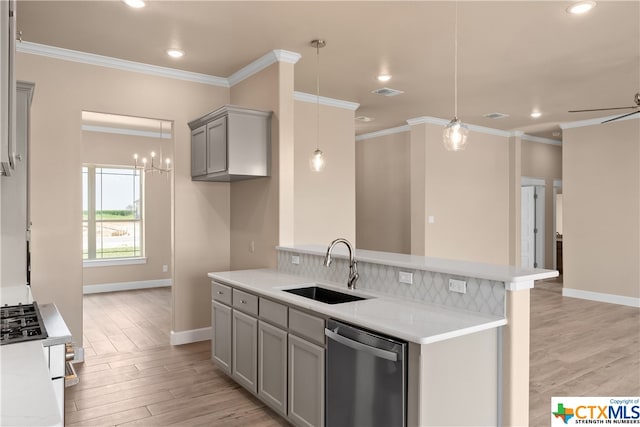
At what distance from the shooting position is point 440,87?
17.8ft

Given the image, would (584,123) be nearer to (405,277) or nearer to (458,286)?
(405,277)

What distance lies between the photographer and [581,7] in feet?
10.7

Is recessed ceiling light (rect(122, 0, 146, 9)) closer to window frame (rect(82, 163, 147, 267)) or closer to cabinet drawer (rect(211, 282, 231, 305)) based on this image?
cabinet drawer (rect(211, 282, 231, 305))

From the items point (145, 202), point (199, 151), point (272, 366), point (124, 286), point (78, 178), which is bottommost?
point (124, 286)

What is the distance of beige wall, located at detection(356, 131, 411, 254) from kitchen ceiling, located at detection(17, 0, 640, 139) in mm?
2247

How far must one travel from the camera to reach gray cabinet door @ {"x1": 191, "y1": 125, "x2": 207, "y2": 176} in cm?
445

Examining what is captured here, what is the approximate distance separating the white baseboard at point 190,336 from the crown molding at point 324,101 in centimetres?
303

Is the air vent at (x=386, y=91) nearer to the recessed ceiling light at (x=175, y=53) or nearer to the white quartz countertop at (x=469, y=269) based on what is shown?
the recessed ceiling light at (x=175, y=53)

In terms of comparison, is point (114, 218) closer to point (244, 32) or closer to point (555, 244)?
point (244, 32)

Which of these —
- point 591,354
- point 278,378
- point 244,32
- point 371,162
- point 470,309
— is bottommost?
point 591,354

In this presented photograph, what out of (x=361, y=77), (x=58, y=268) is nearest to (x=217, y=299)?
(x=58, y=268)

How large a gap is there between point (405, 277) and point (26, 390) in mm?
2089

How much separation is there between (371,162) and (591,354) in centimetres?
496

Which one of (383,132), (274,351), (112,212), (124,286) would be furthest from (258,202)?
(112,212)
